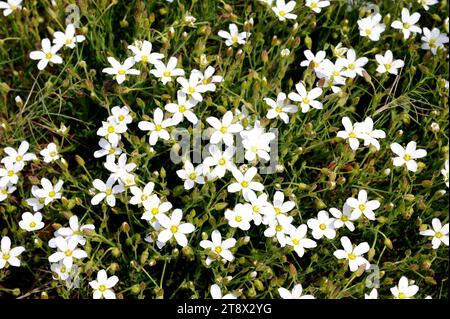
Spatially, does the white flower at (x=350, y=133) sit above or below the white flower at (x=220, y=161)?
below

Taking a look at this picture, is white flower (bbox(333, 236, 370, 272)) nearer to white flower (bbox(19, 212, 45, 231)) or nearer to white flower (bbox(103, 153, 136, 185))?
white flower (bbox(103, 153, 136, 185))

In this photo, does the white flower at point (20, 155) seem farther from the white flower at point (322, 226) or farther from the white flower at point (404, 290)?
the white flower at point (404, 290)

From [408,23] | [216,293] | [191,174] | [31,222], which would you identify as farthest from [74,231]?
[408,23]

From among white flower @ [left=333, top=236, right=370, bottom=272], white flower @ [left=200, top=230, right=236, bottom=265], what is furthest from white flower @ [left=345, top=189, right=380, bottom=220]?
white flower @ [left=200, top=230, right=236, bottom=265]

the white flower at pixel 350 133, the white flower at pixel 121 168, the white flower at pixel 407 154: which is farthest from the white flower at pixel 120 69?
the white flower at pixel 407 154

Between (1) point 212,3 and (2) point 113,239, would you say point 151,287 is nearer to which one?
(2) point 113,239

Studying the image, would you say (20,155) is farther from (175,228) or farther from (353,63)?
(353,63)
